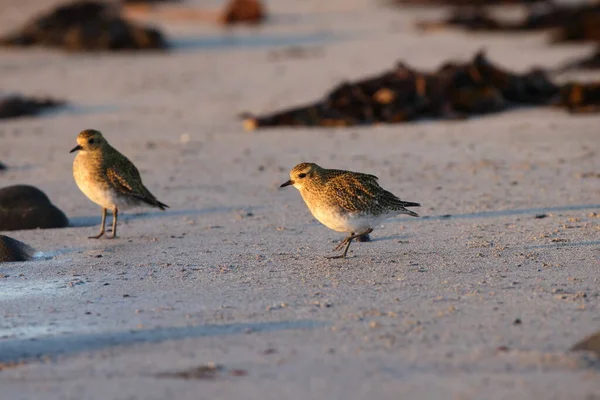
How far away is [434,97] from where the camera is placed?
12.6 m

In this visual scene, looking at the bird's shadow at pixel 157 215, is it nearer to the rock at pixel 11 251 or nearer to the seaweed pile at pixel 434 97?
the rock at pixel 11 251

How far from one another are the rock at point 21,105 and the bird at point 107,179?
568 centimetres

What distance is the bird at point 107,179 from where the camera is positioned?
8.09m

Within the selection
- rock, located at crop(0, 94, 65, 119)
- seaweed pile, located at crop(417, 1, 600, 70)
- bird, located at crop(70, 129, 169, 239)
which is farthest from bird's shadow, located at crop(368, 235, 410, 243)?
seaweed pile, located at crop(417, 1, 600, 70)

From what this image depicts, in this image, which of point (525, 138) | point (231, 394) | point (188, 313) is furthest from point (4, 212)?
point (525, 138)

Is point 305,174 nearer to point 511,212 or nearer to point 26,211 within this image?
point 511,212

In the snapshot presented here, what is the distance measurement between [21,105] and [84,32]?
217 inches

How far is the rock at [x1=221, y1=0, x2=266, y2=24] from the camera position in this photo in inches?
835

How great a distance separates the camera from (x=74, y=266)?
6.89 meters

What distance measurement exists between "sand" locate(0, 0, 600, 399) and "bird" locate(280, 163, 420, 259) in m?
0.26

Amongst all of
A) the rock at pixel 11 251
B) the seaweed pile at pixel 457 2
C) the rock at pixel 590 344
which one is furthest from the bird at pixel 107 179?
the seaweed pile at pixel 457 2

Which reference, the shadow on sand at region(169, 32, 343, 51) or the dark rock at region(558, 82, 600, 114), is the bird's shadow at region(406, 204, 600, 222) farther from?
the shadow on sand at region(169, 32, 343, 51)

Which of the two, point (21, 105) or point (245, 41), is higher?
point (245, 41)

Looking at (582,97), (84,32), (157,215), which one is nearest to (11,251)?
(157,215)
